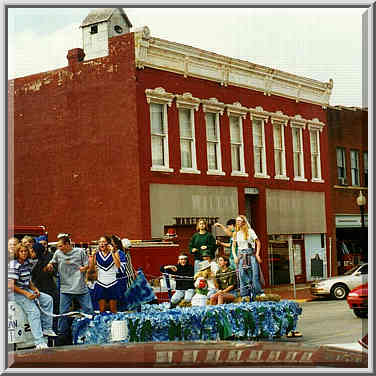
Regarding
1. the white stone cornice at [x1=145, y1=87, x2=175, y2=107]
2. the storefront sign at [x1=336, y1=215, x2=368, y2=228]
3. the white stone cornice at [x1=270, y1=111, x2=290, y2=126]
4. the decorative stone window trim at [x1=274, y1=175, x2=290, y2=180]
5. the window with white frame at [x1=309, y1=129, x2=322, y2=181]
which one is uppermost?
the white stone cornice at [x1=145, y1=87, x2=175, y2=107]

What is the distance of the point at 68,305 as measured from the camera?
11.1 meters

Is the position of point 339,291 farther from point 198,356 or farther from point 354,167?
point 198,356

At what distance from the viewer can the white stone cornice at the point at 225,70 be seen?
13.4 meters

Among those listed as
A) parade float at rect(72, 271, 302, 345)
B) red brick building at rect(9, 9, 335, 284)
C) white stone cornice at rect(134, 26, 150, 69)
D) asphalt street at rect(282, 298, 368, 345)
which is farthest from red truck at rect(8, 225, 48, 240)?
asphalt street at rect(282, 298, 368, 345)

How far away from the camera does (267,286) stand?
513 inches

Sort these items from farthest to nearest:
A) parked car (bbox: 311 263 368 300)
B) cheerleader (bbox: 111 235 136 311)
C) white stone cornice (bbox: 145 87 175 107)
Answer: white stone cornice (bbox: 145 87 175 107) → parked car (bbox: 311 263 368 300) → cheerleader (bbox: 111 235 136 311)

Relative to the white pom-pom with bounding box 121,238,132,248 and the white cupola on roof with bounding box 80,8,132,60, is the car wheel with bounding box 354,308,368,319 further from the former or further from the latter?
the white cupola on roof with bounding box 80,8,132,60

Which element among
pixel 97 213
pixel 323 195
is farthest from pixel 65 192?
pixel 323 195

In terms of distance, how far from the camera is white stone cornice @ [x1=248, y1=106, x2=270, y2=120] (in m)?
15.1

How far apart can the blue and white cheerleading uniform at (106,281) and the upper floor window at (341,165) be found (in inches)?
198

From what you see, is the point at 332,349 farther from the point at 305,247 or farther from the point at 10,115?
the point at 305,247

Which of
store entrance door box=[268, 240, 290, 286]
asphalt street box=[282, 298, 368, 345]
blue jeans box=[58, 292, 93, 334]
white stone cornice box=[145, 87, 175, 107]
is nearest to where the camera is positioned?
blue jeans box=[58, 292, 93, 334]

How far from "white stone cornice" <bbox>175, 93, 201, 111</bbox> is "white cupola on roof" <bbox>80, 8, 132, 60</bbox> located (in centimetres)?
174

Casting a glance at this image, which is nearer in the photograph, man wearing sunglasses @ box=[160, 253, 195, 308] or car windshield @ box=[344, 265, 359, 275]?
man wearing sunglasses @ box=[160, 253, 195, 308]
